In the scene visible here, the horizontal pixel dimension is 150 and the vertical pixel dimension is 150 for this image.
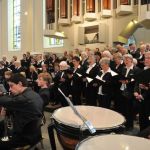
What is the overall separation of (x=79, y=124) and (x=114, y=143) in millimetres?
878

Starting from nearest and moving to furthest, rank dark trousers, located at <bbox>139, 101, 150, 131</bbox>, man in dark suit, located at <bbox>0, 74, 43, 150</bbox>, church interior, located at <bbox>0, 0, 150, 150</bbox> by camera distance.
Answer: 1. church interior, located at <bbox>0, 0, 150, 150</bbox>
2. man in dark suit, located at <bbox>0, 74, 43, 150</bbox>
3. dark trousers, located at <bbox>139, 101, 150, 131</bbox>

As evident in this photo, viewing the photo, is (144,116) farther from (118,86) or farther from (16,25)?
(16,25)

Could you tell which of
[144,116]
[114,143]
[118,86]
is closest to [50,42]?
[118,86]

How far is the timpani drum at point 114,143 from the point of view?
293cm

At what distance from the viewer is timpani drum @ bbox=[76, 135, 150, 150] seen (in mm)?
2928

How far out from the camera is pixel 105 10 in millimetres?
14172

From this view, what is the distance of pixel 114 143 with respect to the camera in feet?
9.92

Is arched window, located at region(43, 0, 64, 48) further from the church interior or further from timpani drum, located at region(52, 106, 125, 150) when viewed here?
timpani drum, located at region(52, 106, 125, 150)

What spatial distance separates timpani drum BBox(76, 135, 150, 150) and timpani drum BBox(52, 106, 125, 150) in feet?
1.57

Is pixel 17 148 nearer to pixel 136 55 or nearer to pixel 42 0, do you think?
pixel 136 55

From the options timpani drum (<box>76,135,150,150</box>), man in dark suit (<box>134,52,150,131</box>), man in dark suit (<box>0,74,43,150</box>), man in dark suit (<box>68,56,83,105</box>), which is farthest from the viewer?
man in dark suit (<box>68,56,83,105</box>)

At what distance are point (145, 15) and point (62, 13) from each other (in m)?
6.51

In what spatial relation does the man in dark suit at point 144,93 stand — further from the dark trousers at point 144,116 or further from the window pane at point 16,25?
the window pane at point 16,25

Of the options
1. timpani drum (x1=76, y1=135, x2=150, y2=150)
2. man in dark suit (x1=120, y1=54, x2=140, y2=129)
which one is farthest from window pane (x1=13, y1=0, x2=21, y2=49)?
timpani drum (x1=76, y1=135, x2=150, y2=150)
